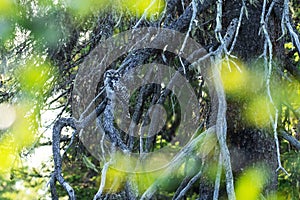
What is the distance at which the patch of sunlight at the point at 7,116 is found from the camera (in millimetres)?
2678

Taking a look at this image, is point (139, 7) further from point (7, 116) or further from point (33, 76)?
point (7, 116)

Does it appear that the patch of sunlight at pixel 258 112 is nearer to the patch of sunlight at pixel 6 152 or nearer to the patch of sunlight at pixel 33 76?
the patch of sunlight at pixel 33 76

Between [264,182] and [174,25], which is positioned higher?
[174,25]

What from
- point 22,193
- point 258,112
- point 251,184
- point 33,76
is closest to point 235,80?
point 258,112

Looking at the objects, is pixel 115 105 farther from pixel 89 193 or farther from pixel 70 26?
pixel 89 193

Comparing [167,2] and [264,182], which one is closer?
[264,182]

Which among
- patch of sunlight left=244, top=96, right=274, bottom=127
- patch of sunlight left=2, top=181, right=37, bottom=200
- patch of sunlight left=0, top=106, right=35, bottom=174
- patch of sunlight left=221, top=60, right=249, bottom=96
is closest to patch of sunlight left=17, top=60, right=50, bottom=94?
patch of sunlight left=0, top=106, right=35, bottom=174

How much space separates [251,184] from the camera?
2.42 metres

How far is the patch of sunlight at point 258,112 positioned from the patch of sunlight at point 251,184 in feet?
0.69

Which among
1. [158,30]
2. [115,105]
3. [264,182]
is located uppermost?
[158,30]

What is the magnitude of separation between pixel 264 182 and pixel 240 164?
0.14 m

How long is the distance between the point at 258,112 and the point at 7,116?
1.20m

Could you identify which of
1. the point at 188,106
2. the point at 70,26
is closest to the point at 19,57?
the point at 70,26

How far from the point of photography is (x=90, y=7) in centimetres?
249
